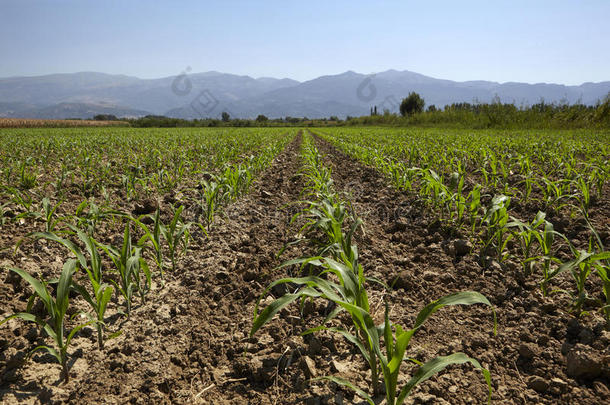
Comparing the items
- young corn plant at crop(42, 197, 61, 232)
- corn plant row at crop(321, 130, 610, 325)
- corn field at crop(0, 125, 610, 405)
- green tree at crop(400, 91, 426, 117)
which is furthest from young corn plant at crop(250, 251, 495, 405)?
green tree at crop(400, 91, 426, 117)

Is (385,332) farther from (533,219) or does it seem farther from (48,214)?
(533,219)

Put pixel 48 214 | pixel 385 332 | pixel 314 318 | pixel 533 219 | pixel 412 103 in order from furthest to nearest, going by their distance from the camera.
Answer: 1. pixel 412 103
2. pixel 533 219
3. pixel 48 214
4. pixel 314 318
5. pixel 385 332

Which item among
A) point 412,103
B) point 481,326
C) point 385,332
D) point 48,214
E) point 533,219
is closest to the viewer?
point 385,332

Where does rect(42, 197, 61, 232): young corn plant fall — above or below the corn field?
above

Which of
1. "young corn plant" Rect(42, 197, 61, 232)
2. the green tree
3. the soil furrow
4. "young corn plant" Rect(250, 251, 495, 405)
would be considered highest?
the green tree

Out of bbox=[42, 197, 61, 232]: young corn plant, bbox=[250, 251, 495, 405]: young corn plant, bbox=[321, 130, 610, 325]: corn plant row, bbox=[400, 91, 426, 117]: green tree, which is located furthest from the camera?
bbox=[400, 91, 426, 117]: green tree

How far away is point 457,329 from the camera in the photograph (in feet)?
5.51

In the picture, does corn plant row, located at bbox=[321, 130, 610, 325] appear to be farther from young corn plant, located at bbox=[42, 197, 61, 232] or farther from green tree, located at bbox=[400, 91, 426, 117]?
green tree, located at bbox=[400, 91, 426, 117]

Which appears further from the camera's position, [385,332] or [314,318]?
[314,318]

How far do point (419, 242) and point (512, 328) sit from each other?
48.0 inches

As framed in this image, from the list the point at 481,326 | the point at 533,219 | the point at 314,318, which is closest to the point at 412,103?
the point at 533,219

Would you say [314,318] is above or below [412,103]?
below

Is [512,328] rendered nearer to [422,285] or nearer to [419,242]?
[422,285]

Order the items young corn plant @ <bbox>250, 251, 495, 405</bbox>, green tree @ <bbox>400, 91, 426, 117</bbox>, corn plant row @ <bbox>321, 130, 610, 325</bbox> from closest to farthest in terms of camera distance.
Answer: young corn plant @ <bbox>250, 251, 495, 405</bbox> → corn plant row @ <bbox>321, 130, 610, 325</bbox> → green tree @ <bbox>400, 91, 426, 117</bbox>
